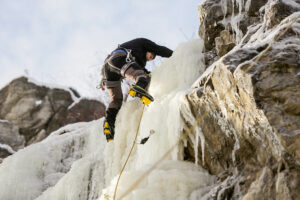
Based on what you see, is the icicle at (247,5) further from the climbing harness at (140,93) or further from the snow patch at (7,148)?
the snow patch at (7,148)

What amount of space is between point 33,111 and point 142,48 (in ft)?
27.4

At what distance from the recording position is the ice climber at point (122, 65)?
406cm

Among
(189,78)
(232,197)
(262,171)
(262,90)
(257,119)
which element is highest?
(189,78)

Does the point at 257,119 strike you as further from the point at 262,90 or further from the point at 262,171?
the point at 262,171

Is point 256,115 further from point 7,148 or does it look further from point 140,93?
point 7,148

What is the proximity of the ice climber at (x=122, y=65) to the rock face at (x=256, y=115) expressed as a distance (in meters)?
1.20

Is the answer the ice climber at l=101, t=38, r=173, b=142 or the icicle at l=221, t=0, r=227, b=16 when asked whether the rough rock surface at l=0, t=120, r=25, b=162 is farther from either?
the icicle at l=221, t=0, r=227, b=16

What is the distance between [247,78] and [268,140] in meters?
0.46

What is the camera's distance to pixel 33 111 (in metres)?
11.7

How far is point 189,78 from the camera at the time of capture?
14.0 feet

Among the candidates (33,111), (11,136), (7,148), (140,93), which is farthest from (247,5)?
(11,136)

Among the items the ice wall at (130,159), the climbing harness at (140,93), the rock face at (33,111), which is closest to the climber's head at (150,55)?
the ice wall at (130,159)

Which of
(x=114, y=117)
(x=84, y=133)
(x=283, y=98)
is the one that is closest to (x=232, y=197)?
(x=283, y=98)

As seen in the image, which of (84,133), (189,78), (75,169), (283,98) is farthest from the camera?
(84,133)
